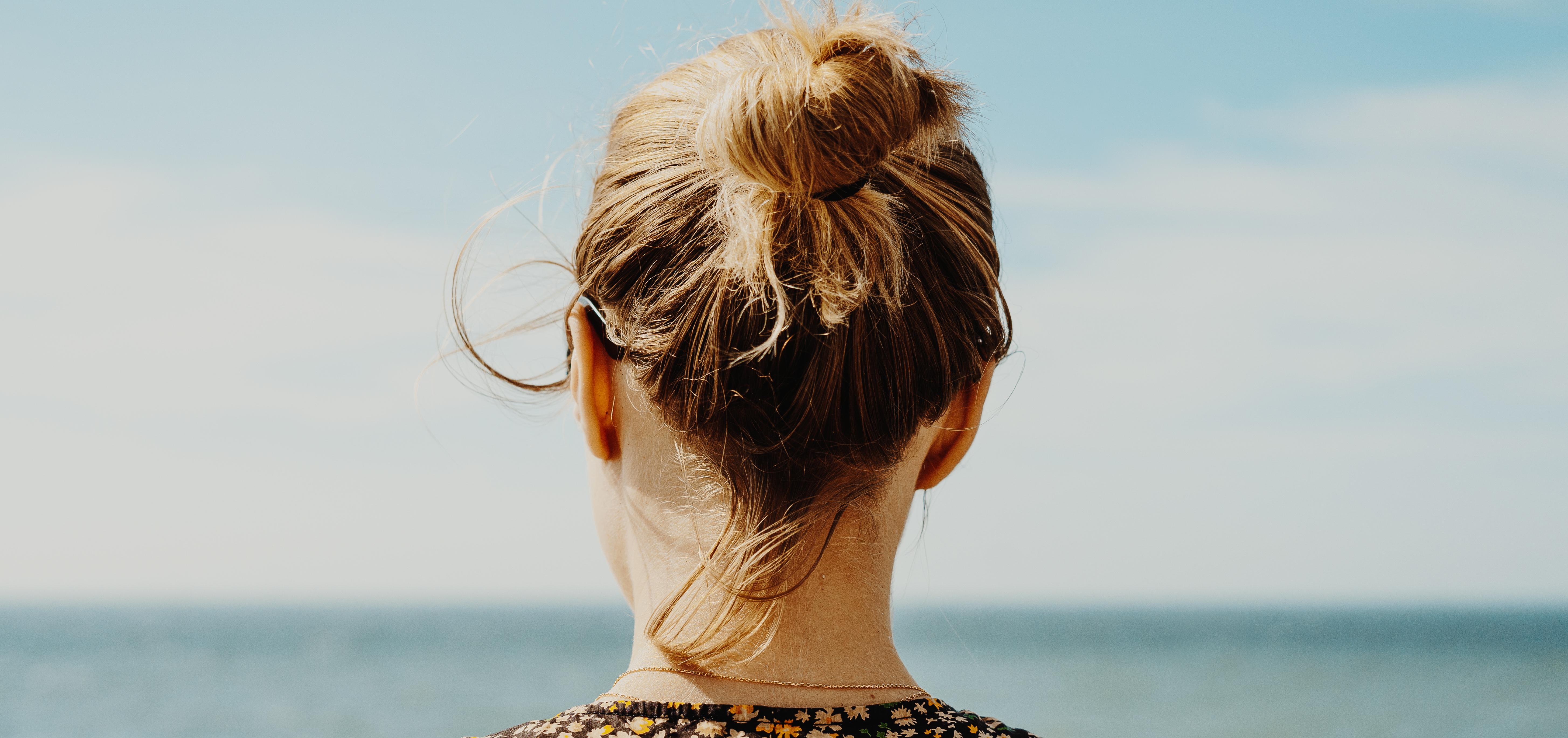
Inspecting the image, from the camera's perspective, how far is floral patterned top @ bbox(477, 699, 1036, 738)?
1.10m

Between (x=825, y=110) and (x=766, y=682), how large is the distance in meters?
0.61

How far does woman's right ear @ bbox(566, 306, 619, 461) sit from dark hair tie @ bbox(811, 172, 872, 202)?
1.01ft

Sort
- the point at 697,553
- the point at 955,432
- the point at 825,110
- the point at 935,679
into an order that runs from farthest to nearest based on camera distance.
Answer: the point at 935,679, the point at 955,432, the point at 697,553, the point at 825,110

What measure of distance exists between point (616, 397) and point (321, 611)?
123m

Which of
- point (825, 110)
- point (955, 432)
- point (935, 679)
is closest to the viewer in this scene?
point (825, 110)

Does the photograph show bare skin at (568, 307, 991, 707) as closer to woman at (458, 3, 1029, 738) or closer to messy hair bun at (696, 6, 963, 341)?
woman at (458, 3, 1029, 738)

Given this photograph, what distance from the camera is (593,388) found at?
121 cm

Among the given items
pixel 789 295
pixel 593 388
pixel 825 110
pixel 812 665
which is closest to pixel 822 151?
pixel 825 110

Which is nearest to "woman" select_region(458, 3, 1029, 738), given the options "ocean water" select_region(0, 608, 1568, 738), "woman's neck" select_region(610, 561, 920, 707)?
"woman's neck" select_region(610, 561, 920, 707)

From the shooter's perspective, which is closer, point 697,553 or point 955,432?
point 697,553

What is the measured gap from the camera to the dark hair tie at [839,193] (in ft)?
3.69

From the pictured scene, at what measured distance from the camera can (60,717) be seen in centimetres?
2714

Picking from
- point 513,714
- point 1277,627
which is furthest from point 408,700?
point 1277,627

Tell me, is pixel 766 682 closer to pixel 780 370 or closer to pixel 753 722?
pixel 753 722
